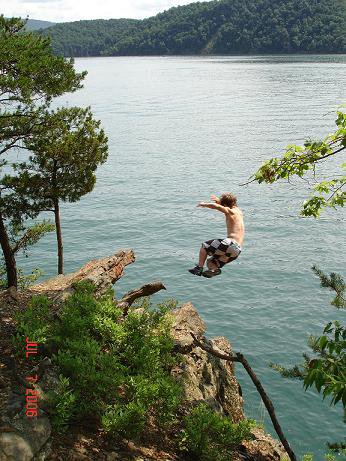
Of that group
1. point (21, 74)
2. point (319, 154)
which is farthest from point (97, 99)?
point (319, 154)

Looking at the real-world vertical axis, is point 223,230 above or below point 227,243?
below

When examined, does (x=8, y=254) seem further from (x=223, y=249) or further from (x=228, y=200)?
(x=228, y=200)

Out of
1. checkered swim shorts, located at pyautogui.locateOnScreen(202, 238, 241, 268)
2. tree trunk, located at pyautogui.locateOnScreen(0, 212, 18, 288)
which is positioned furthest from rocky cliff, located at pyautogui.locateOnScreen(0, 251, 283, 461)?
checkered swim shorts, located at pyautogui.locateOnScreen(202, 238, 241, 268)

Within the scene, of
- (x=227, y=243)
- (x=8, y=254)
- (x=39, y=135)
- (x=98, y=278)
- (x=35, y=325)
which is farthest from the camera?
(x=39, y=135)

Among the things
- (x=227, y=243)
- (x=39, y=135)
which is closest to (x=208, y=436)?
(x=227, y=243)

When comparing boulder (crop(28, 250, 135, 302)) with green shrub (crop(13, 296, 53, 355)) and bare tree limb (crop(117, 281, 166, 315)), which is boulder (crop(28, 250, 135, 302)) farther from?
green shrub (crop(13, 296, 53, 355))

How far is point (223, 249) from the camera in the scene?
40.4ft

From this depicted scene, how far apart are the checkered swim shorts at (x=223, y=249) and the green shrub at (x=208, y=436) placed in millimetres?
3728

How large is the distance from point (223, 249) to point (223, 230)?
2726 centimetres

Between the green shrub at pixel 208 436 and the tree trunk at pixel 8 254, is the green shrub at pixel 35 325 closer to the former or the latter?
the green shrub at pixel 208 436

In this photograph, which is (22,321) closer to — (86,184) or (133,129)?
(86,184)

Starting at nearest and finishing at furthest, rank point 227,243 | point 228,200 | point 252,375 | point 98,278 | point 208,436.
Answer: point 208,436
point 227,243
point 228,200
point 252,375
point 98,278

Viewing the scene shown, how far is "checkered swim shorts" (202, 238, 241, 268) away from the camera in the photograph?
40.2 ft

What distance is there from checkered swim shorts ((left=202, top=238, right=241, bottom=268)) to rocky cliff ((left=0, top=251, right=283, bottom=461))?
2.86 metres
